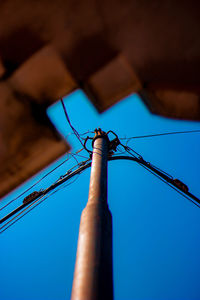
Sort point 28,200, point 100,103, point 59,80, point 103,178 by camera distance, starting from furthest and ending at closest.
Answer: point 28,200 → point 103,178 → point 100,103 → point 59,80

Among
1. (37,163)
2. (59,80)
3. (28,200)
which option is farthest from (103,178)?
(28,200)

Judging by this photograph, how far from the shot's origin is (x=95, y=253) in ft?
6.74

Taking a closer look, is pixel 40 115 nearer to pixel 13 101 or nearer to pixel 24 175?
pixel 13 101

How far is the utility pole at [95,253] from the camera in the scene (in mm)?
1806

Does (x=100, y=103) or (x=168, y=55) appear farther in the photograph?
(x=100, y=103)

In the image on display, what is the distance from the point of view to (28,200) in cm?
525

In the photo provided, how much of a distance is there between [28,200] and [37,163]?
417cm

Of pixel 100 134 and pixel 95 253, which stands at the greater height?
pixel 100 134

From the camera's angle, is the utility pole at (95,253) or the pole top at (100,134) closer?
the utility pole at (95,253)

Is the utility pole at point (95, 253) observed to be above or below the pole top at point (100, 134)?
below

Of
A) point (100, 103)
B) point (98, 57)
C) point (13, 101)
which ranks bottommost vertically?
point (13, 101)

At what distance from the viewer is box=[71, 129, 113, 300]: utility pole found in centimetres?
181

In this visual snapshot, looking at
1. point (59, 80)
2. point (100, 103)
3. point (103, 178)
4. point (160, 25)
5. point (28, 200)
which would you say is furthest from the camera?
point (28, 200)

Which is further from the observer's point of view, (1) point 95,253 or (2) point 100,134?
(2) point 100,134
